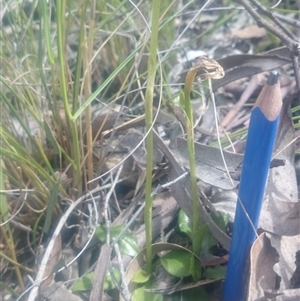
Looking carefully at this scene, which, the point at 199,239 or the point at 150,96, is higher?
the point at 150,96

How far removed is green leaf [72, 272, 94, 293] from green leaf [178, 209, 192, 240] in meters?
0.13

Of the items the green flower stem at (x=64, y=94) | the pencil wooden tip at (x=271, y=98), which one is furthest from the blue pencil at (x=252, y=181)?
the green flower stem at (x=64, y=94)

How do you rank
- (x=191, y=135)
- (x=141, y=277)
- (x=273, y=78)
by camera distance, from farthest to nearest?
(x=141, y=277)
(x=191, y=135)
(x=273, y=78)

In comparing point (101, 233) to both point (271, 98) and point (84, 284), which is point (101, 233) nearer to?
point (84, 284)

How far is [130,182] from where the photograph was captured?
31.4 inches

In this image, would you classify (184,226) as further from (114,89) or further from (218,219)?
(114,89)

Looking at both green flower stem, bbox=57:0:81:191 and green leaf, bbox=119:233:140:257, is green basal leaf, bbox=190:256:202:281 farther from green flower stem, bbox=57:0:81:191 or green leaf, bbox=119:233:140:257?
green flower stem, bbox=57:0:81:191

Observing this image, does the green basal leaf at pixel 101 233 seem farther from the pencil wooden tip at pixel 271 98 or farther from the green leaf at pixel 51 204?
the pencil wooden tip at pixel 271 98

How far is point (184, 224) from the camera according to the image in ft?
2.25

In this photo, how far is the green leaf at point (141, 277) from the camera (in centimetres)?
63

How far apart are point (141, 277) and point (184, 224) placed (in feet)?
0.32

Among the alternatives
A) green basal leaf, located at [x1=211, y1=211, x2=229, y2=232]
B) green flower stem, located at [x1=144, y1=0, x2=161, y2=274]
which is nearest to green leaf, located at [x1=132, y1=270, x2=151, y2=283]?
green flower stem, located at [x1=144, y1=0, x2=161, y2=274]

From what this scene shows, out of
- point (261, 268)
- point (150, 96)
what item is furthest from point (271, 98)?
point (261, 268)

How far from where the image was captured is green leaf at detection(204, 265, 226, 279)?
0.62m
